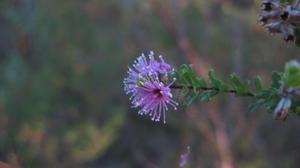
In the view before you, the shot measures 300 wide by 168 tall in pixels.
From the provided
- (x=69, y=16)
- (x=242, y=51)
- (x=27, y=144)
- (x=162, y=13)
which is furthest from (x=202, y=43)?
(x=27, y=144)

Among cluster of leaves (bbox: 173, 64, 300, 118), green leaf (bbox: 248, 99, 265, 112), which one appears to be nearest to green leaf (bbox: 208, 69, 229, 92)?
cluster of leaves (bbox: 173, 64, 300, 118)

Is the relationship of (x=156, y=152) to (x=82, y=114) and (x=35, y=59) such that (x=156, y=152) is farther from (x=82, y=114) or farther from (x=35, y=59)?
(x=35, y=59)

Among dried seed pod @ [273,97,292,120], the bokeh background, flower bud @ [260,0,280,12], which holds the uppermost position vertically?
the bokeh background

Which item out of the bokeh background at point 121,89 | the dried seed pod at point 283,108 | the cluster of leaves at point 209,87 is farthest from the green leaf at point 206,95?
the bokeh background at point 121,89

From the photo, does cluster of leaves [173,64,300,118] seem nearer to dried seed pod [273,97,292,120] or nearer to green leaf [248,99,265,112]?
green leaf [248,99,265,112]

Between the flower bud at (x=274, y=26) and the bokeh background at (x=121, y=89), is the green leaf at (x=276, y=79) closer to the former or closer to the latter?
the flower bud at (x=274, y=26)

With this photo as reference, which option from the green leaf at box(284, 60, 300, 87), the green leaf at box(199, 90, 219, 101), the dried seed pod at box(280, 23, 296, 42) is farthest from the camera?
the green leaf at box(199, 90, 219, 101)

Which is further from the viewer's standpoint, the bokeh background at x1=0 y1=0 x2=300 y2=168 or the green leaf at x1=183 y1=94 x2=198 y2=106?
the bokeh background at x1=0 y1=0 x2=300 y2=168
